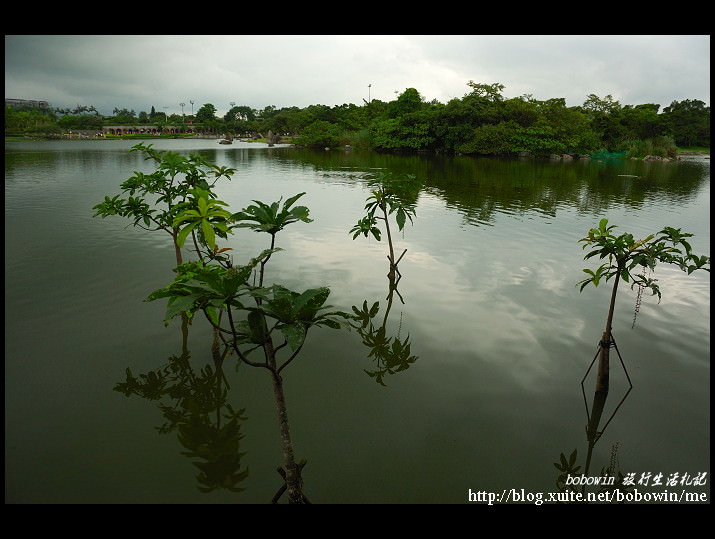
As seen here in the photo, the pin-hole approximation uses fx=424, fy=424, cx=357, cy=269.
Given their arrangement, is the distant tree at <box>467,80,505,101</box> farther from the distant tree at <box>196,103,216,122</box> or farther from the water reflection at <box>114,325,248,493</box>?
the distant tree at <box>196,103,216,122</box>

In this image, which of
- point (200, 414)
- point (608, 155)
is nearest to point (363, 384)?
point (200, 414)

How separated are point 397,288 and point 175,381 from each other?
514 cm

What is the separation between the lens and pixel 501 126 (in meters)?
51.2

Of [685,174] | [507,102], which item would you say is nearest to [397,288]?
[685,174]

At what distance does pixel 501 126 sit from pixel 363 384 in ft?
170

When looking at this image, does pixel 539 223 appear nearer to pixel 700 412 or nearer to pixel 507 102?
pixel 700 412

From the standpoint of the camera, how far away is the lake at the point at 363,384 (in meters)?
4.47

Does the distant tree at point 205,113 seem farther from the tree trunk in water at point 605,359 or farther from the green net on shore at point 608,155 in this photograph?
the tree trunk in water at point 605,359

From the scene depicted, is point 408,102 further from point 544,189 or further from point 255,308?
point 255,308

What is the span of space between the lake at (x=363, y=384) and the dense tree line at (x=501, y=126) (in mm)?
44802

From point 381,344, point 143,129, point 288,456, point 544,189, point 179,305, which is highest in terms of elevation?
point 143,129

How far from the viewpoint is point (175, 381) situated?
235 inches

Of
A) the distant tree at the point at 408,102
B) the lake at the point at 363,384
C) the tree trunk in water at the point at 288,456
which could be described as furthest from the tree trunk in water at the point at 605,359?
the distant tree at the point at 408,102

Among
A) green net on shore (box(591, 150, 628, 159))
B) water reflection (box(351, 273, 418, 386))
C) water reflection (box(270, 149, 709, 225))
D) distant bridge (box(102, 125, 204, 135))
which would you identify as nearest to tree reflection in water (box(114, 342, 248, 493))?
water reflection (box(351, 273, 418, 386))
